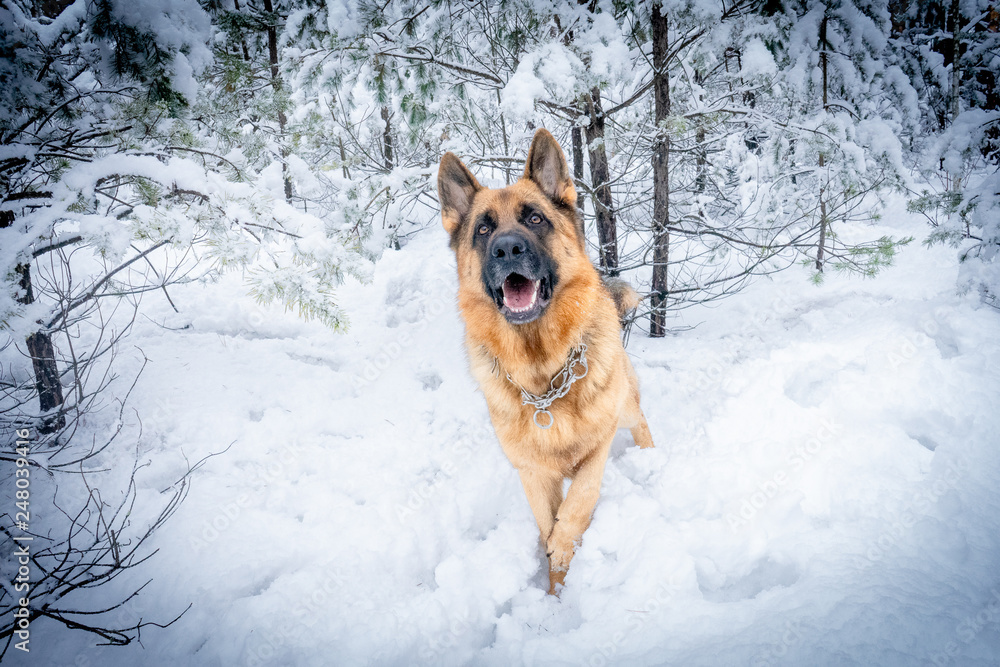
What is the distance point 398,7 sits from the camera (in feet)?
11.5

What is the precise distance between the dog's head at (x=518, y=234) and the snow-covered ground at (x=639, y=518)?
4.66ft

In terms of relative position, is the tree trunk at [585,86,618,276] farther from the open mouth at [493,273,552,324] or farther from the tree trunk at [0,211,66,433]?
the tree trunk at [0,211,66,433]

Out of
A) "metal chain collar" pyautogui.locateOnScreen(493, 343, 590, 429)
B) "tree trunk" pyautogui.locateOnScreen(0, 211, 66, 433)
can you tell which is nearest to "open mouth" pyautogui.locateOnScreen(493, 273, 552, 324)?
"metal chain collar" pyautogui.locateOnScreen(493, 343, 590, 429)

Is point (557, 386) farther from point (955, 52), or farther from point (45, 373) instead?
point (955, 52)

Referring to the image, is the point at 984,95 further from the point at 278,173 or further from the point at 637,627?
the point at 278,173

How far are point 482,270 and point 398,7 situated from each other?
9.53 feet

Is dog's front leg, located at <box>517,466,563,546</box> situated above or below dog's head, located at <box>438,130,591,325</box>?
below

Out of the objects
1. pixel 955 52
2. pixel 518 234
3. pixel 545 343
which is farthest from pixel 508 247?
pixel 955 52

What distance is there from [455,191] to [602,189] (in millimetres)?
2263

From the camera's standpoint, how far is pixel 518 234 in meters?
2.23

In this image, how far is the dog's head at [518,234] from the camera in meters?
2.17

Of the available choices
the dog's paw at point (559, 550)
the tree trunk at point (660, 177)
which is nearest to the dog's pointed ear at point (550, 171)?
the tree trunk at point (660, 177)

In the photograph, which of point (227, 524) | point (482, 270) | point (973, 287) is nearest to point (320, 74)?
point (482, 270)

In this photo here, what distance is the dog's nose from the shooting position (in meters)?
2.12
